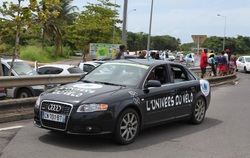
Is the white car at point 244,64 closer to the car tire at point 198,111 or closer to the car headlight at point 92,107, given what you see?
the car tire at point 198,111

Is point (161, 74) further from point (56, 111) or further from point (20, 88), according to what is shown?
point (20, 88)

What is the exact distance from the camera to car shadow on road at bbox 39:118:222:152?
6.30 m

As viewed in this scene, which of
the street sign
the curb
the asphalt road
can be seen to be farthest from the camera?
the street sign

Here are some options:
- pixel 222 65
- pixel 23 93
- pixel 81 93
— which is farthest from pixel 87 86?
pixel 222 65

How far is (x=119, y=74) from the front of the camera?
7395mm

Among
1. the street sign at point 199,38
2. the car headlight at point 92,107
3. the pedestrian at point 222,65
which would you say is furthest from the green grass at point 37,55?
the car headlight at point 92,107

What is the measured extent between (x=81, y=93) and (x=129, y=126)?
102 cm

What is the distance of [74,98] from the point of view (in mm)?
6180

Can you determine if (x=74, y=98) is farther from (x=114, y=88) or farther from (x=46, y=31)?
(x=46, y=31)

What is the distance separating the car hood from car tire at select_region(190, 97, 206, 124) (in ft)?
8.19

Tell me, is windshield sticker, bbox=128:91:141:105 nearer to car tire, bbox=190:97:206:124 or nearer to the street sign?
car tire, bbox=190:97:206:124

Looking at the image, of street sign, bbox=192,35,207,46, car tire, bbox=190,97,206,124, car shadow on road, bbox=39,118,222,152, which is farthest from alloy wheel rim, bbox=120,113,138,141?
street sign, bbox=192,35,207,46

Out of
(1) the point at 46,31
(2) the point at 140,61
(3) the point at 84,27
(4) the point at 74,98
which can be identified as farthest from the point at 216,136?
(1) the point at 46,31

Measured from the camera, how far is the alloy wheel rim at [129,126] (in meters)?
6.49
